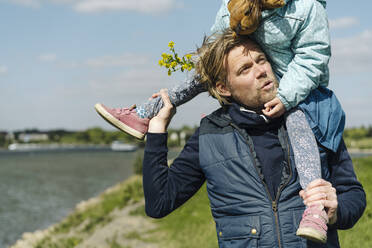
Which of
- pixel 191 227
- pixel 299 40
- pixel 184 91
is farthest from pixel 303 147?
pixel 191 227

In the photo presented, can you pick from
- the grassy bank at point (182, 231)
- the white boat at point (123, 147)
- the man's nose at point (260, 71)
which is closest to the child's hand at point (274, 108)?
the man's nose at point (260, 71)

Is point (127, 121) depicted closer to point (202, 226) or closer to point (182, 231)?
point (202, 226)

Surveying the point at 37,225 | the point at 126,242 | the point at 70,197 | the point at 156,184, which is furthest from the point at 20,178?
the point at 156,184

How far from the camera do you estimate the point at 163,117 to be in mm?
2391

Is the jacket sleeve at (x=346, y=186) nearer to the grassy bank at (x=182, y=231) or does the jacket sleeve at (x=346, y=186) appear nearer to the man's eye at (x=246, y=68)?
the man's eye at (x=246, y=68)

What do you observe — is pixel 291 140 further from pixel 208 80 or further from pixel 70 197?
pixel 70 197

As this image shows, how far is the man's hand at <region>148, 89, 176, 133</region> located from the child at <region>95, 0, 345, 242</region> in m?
0.52

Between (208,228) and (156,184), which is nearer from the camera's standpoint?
(156,184)

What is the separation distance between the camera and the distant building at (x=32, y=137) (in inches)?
7495

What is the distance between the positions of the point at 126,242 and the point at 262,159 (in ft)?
28.1

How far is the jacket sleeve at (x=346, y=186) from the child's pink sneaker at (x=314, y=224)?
0.71 feet

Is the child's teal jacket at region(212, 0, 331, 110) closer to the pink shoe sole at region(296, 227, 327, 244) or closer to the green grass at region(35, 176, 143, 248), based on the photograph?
the pink shoe sole at region(296, 227, 327, 244)

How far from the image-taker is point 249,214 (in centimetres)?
211

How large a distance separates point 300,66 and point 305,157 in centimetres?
41
